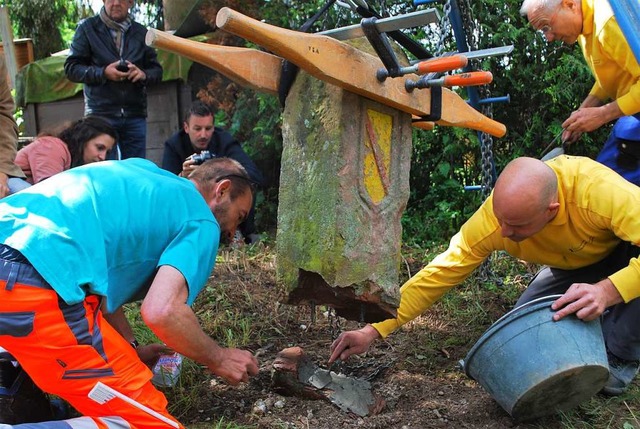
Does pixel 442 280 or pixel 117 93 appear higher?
pixel 117 93

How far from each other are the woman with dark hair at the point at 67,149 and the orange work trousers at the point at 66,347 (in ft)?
7.43

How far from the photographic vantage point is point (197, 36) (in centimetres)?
716

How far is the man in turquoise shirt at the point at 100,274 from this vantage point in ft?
6.84

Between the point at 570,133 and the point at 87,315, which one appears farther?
the point at 570,133

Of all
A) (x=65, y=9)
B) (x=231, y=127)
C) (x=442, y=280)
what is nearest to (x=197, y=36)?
(x=231, y=127)

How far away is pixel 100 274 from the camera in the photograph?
2.18 meters

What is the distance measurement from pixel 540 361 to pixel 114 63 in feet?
12.4

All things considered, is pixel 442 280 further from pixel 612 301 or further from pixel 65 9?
pixel 65 9

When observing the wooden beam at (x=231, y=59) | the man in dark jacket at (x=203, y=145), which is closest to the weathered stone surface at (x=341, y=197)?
the wooden beam at (x=231, y=59)

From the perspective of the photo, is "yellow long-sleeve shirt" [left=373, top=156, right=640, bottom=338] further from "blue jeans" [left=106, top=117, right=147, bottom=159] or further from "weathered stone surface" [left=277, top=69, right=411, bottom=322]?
"blue jeans" [left=106, top=117, right=147, bottom=159]

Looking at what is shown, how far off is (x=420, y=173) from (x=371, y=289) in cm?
369

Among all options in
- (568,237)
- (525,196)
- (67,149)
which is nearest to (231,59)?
(525,196)

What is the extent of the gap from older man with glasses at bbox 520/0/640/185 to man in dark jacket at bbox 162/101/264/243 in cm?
249

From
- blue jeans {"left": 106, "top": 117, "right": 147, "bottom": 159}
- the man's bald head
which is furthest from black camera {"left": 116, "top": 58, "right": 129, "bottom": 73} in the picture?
the man's bald head
